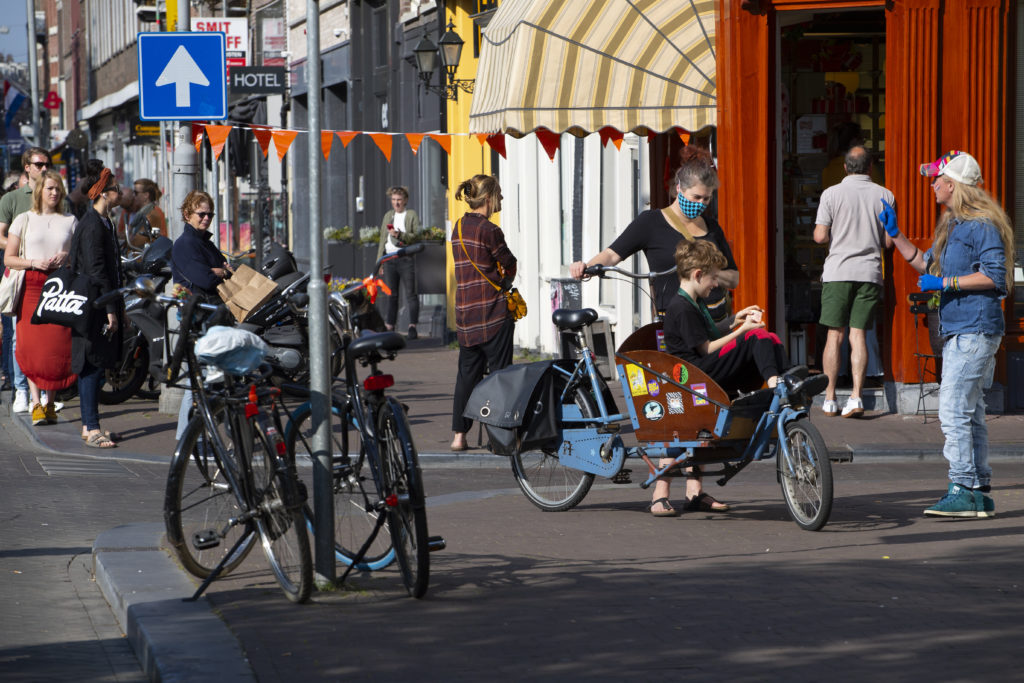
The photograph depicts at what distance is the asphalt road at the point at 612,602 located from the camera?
5.17 metres

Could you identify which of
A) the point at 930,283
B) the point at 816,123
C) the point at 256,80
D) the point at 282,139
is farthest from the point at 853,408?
the point at 256,80

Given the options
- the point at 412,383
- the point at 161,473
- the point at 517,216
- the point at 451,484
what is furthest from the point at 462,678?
the point at 517,216

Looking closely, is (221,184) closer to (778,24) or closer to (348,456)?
(778,24)

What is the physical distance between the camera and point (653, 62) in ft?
42.1

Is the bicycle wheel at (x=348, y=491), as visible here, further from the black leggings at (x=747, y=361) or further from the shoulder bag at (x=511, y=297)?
the shoulder bag at (x=511, y=297)

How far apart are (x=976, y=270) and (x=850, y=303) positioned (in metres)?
3.98

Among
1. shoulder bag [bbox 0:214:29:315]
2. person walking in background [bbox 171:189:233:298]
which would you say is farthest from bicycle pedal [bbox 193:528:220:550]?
shoulder bag [bbox 0:214:29:315]

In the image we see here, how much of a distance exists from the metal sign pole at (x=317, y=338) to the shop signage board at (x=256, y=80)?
48.9 feet

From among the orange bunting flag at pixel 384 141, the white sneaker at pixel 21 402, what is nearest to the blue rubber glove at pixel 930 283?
the white sneaker at pixel 21 402

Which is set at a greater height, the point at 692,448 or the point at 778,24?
the point at 778,24

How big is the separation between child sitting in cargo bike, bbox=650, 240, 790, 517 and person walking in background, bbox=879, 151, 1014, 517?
874mm

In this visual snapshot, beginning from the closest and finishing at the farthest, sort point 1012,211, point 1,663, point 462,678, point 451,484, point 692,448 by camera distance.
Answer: point 462,678
point 1,663
point 692,448
point 451,484
point 1012,211

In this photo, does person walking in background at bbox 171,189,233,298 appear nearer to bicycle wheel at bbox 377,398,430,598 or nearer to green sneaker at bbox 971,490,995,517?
bicycle wheel at bbox 377,398,430,598

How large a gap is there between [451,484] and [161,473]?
1900 mm
